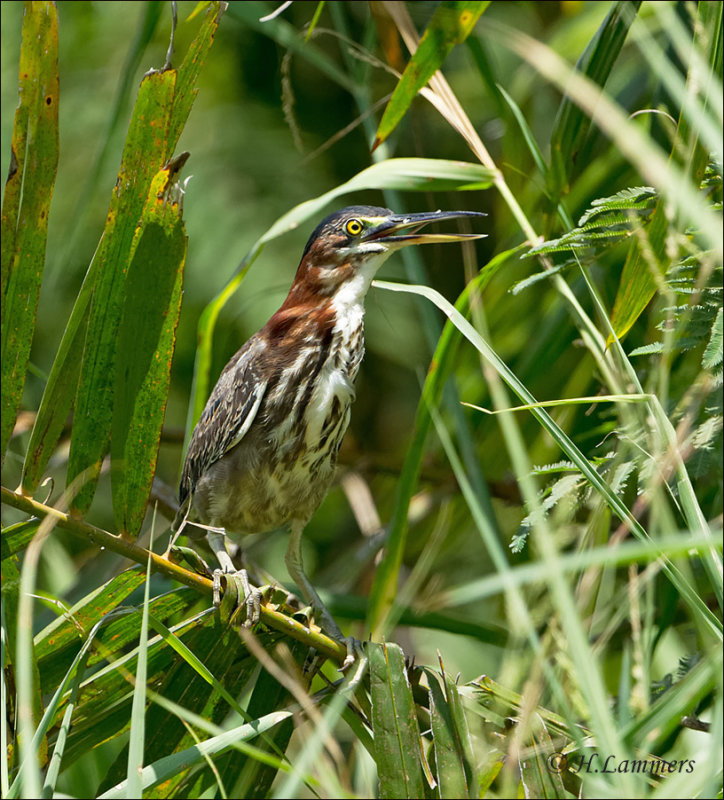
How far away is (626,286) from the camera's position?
7.06 feet

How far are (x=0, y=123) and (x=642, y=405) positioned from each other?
14.9 feet

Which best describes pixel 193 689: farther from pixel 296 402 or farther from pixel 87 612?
pixel 296 402

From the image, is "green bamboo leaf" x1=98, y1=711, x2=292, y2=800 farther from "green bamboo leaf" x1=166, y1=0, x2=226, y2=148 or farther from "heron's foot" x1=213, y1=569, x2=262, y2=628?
"green bamboo leaf" x1=166, y1=0, x2=226, y2=148

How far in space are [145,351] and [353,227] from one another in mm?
1300

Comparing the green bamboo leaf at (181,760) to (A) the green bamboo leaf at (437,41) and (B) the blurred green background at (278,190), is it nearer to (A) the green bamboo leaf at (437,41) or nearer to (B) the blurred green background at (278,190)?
(A) the green bamboo leaf at (437,41)

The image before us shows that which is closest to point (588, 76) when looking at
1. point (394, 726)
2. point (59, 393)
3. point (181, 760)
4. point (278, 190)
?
point (59, 393)

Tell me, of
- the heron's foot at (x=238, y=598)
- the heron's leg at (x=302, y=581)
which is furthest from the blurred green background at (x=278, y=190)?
the heron's foot at (x=238, y=598)

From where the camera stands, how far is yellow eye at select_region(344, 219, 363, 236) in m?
3.25

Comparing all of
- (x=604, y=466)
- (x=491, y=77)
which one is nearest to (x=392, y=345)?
(x=491, y=77)

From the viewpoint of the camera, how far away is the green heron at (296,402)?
10.2 ft

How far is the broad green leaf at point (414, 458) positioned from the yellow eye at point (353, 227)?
3.52ft

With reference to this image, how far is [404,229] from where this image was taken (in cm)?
338

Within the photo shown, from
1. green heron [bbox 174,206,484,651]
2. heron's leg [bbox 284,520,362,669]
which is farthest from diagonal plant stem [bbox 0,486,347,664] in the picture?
green heron [bbox 174,206,484,651]

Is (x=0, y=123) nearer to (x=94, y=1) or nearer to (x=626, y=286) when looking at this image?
(x=94, y=1)
